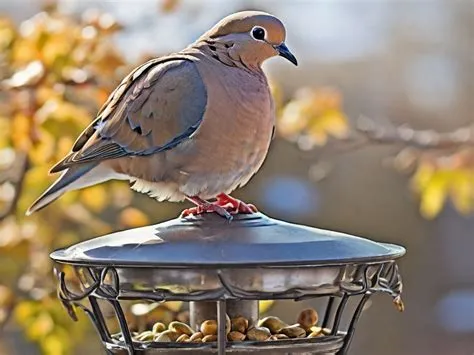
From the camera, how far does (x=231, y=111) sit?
1966mm

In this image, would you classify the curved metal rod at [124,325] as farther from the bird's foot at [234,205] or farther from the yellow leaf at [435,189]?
the yellow leaf at [435,189]

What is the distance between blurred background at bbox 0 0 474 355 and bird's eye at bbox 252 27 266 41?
0.83m

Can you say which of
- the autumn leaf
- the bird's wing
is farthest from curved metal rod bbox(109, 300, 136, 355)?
the autumn leaf

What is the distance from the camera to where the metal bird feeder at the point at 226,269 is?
163 cm

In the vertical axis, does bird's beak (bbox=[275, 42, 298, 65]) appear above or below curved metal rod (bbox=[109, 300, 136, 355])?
above

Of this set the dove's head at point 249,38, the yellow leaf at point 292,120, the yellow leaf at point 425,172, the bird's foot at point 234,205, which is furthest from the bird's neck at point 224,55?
the yellow leaf at point 425,172

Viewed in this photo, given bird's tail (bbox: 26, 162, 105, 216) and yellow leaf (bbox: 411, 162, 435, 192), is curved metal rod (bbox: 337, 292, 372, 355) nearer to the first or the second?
bird's tail (bbox: 26, 162, 105, 216)

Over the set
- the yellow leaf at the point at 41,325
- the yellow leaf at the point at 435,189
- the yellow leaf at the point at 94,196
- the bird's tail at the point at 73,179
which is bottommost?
the yellow leaf at the point at 41,325

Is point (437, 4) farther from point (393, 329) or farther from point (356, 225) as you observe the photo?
point (393, 329)

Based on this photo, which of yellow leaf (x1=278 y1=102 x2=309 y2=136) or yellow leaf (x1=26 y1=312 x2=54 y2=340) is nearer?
yellow leaf (x1=26 y1=312 x2=54 y2=340)

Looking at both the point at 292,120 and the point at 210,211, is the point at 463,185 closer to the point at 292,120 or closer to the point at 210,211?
the point at 292,120

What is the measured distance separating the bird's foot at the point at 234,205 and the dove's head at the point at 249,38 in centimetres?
28

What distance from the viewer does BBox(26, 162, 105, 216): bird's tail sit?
A: 2076mm

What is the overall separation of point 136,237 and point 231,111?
0.35m
